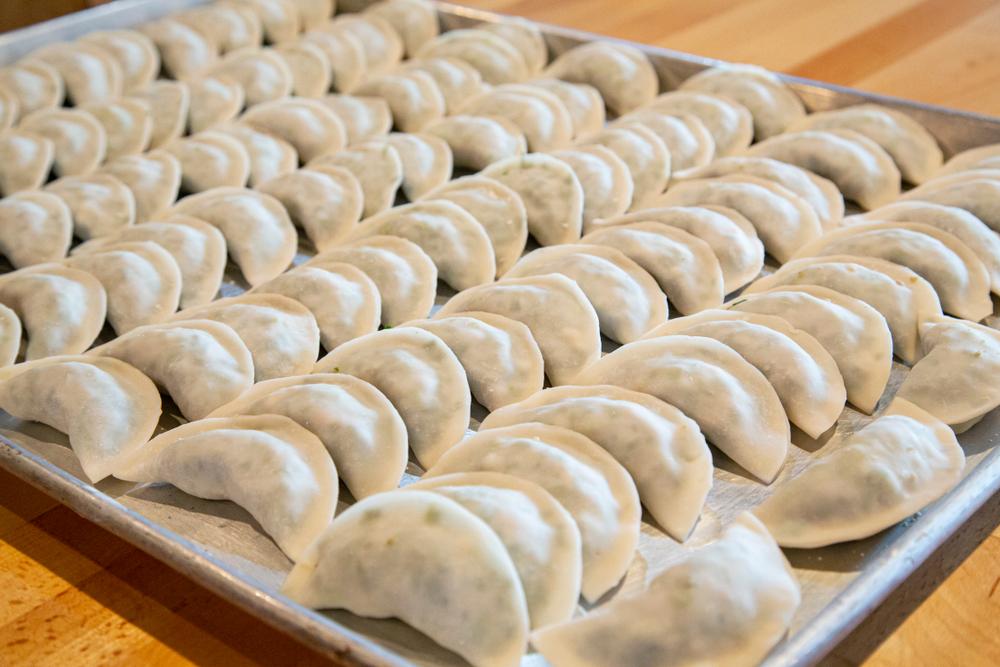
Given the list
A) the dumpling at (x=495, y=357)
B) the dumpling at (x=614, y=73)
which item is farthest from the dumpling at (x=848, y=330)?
the dumpling at (x=614, y=73)

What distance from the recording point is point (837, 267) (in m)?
1.86

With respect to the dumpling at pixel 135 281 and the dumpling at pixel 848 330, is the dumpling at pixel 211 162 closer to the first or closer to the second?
the dumpling at pixel 135 281

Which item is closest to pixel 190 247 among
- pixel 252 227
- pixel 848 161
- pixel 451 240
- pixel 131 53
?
pixel 252 227

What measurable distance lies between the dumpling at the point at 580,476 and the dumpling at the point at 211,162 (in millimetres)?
1173

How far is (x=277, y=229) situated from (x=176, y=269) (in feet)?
0.80

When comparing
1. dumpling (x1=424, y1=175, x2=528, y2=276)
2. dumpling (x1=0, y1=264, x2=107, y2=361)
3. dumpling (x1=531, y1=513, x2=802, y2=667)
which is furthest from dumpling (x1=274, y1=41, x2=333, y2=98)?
dumpling (x1=531, y1=513, x2=802, y2=667)

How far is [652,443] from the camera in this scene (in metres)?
1.48

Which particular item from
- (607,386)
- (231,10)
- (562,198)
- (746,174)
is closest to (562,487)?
(607,386)

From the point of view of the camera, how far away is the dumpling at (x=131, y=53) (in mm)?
2920

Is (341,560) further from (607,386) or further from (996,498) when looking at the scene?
(996,498)

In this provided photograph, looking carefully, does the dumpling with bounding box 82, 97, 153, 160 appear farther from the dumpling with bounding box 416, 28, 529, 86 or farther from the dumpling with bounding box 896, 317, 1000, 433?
the dumpling with bounding box 896, 317, 1000, 433

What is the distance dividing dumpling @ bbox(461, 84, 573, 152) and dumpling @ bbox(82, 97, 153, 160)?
30.6 inches

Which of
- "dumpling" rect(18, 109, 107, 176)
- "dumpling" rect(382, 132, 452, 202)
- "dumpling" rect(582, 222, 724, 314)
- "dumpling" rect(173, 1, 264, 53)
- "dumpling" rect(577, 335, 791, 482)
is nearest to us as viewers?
"dumpling" rect(577, 335, 791, 482)

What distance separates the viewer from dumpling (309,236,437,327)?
195cm
